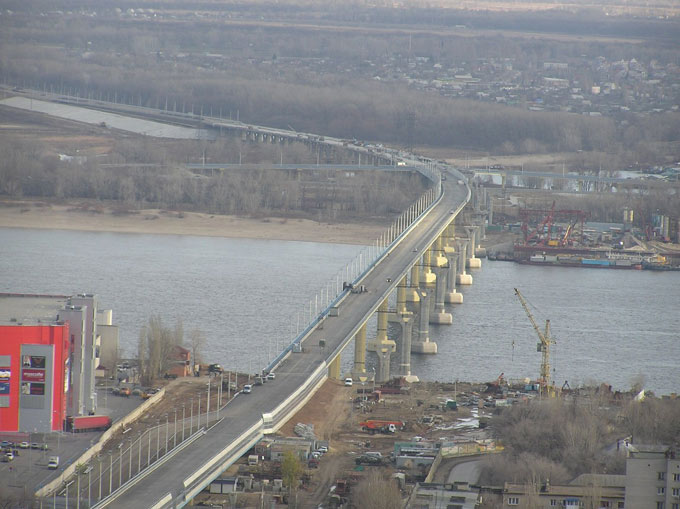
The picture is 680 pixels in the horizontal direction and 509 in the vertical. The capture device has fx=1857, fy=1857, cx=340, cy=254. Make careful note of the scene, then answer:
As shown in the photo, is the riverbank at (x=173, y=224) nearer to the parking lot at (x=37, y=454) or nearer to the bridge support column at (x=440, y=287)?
the bridge support column at (x=440, y=287)

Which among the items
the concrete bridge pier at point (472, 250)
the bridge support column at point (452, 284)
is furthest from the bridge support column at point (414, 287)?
the concrete bridge pier at point (472, 250)

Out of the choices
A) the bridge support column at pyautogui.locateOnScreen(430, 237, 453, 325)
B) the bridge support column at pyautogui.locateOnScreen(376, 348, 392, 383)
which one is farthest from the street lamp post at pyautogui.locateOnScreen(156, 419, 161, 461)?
the bridge support column at pyautogui.locateOnScreen(430, 237, 453, 325)

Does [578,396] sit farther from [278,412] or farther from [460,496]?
[460,496]

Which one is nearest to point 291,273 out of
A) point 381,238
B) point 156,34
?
point 381,238

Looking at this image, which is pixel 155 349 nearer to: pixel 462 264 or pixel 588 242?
pixel 462 264

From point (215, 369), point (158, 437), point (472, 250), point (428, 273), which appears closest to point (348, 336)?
point (215, 369)

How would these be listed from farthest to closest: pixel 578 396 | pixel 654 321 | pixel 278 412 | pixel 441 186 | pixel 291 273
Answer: pixel 441 186, pixel 291 273, pixel 654 321, pixel 578 396, pixel 278 412
